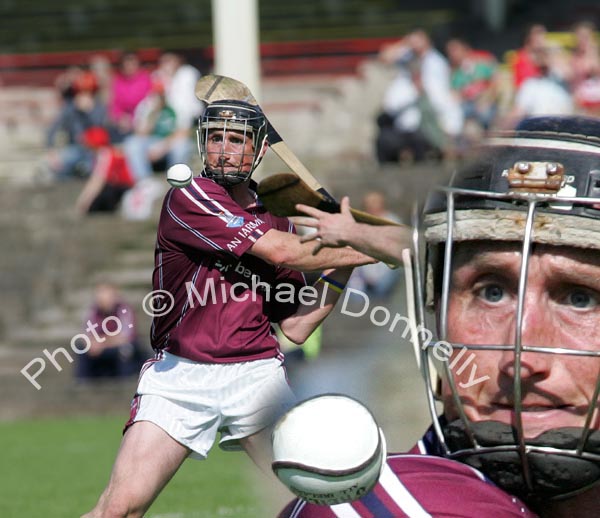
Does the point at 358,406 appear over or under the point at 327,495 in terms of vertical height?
over

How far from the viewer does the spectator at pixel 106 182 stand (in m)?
14.3

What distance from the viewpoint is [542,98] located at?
1217 centimetres

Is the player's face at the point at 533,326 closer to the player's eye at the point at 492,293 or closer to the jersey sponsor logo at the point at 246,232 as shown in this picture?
the player's eye at the point at 492,293

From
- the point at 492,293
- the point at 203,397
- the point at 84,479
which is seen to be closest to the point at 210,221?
the point at 203,397

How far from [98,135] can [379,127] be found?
3.29 metres

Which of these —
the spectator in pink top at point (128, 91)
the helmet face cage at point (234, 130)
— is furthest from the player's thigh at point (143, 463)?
the spectator in pink top at point (128, 91)

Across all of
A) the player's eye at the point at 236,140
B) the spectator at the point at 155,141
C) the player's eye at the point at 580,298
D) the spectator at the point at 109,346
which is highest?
the player's eye at the point at 580,298

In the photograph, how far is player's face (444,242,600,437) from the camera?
6.69 ft

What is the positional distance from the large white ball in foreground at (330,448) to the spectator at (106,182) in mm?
12537

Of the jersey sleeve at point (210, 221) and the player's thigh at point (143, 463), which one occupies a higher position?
the jersey sleeve at point (210, 221)

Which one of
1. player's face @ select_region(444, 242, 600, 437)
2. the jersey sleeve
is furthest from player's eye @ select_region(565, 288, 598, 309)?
the jersey sleeve

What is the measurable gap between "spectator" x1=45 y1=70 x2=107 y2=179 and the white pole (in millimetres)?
2316

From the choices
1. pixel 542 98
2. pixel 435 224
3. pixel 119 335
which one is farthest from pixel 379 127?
pixel 435 224

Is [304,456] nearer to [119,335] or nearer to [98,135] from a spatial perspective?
[119,335]
